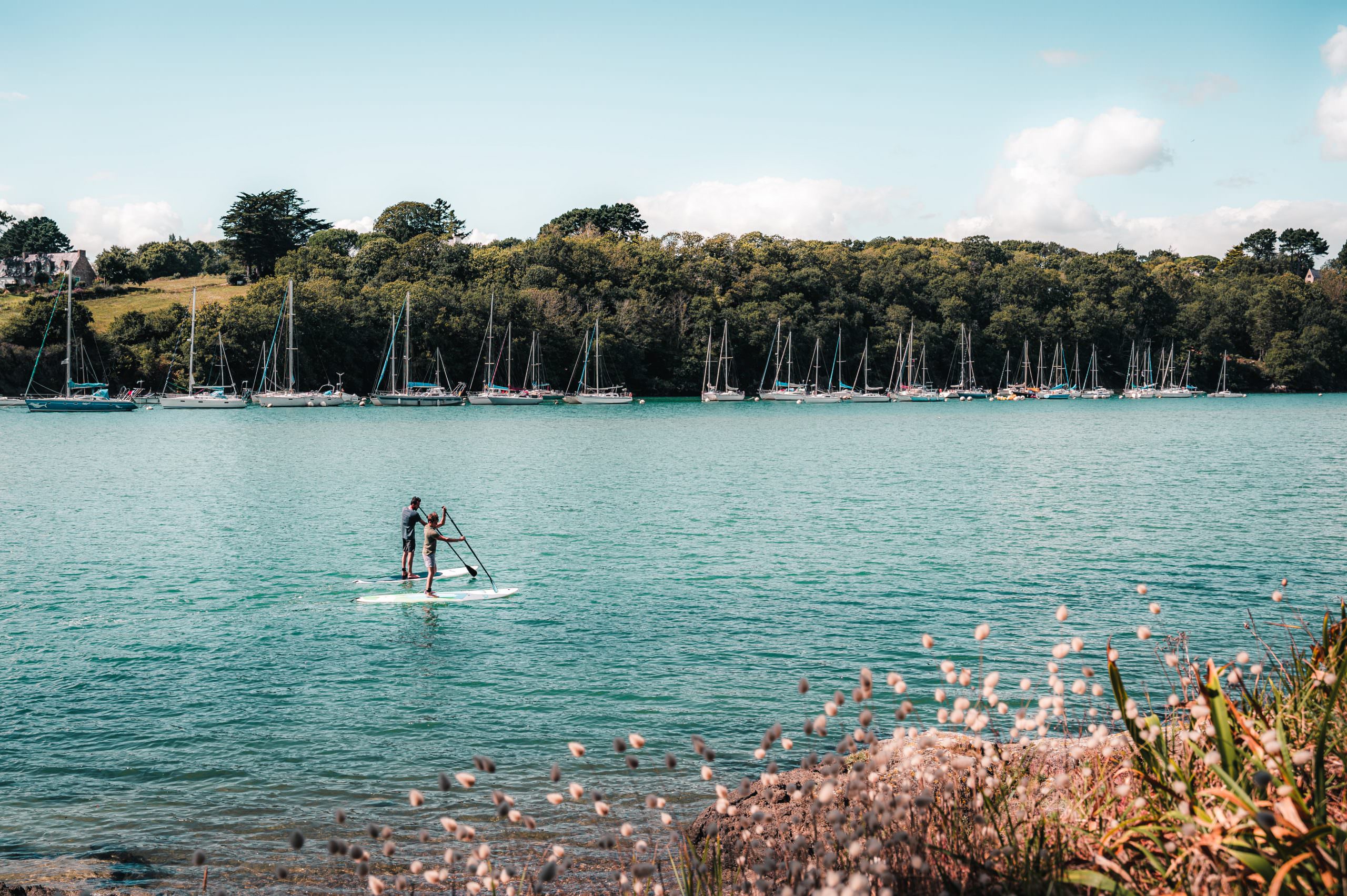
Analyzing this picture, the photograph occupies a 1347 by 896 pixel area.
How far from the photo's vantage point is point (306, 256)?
486 feet

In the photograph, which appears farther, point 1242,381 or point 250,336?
point 1242,381

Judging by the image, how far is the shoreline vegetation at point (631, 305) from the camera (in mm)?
126188

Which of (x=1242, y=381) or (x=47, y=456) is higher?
(x=1242, y=381)

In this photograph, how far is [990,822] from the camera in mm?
6602

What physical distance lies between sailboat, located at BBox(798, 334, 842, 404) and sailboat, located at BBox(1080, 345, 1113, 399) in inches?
1898

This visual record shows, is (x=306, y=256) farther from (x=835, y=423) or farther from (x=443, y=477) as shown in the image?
(x=443, y=477)

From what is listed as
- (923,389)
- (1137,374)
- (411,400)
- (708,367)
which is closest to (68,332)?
(411,400)

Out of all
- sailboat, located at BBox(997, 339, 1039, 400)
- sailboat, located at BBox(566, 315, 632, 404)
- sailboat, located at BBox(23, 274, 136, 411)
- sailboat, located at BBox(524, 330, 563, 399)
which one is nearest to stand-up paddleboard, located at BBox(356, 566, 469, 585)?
sailboat, located at BBox(23, 274, 136, 411)

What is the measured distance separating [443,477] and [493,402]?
82.4 meters

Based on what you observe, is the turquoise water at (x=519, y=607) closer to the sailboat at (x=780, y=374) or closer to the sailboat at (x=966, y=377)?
the sailboat at (x=780, y=374)

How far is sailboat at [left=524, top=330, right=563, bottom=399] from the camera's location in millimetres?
138625

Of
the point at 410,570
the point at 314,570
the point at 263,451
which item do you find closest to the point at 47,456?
the point at 263,451

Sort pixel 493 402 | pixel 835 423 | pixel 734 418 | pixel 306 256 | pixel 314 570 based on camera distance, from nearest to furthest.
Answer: pixel 314 570 → pixel 835 423 → pixel 734 418 → pixel 493 402 → pixel 306 256

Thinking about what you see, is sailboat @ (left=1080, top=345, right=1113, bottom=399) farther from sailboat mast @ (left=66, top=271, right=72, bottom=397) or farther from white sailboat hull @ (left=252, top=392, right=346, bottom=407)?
sailboat mast @ (left=66, top=271, right=72, bottom=397)
